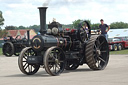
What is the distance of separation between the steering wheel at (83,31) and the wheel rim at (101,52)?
17.2 inches

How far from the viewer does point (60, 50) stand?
10.9 metres

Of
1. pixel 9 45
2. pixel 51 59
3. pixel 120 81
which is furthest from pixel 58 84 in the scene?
pixel 9 45

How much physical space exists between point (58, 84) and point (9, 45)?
17.0m


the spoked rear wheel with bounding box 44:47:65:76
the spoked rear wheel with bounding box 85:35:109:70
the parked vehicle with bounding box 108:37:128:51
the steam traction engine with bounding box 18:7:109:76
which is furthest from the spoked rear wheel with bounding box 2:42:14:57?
the spoked rear wheel with bounding box 44:47:65:76

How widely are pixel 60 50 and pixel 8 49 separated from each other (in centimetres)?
1445

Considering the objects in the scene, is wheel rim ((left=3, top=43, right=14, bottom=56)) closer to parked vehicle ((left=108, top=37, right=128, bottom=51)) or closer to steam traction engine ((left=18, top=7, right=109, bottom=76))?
parked vehicle ((left=108, top=37, right=128, bottom=51))

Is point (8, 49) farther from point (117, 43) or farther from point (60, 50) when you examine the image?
point (60, 50)

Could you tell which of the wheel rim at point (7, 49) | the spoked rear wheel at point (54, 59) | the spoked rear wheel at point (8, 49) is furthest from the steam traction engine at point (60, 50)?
the wheel rim at point (7, 49)

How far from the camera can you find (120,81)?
28.1ft

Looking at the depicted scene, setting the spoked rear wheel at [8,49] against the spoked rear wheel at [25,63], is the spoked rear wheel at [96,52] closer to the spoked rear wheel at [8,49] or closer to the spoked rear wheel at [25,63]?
the spoked rear wheel at [25,63]

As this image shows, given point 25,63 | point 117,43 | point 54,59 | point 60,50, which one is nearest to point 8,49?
point 117,43

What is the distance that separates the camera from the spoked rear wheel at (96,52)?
1163 cm

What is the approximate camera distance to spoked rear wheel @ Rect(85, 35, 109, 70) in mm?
11633

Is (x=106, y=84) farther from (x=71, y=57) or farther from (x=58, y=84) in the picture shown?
(x=71, y=57)
